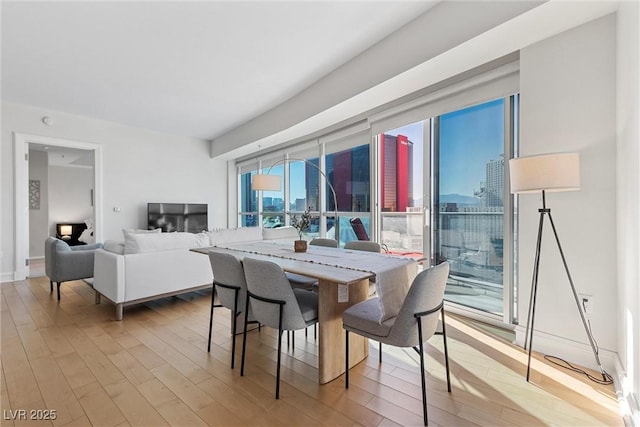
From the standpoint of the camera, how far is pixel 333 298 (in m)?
2.07

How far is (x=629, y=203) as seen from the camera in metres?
1.76

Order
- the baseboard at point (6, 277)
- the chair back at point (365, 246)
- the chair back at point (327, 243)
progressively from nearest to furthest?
the chair back at point (365, 246) < the chair back at point (327, 243) < the baseboard at point (6, 277)

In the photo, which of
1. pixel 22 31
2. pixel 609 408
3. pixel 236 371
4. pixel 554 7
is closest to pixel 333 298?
pixel 236 371

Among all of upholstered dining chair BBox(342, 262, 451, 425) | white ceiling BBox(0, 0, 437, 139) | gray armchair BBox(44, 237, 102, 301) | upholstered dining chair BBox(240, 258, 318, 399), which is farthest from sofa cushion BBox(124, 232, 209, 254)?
upholstered dining chair BBox(342, 262, 451, 425)

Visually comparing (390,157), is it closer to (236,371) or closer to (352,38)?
(352,38)

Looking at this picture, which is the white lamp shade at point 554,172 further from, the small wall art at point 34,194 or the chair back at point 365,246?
the small wall art at point 34,194

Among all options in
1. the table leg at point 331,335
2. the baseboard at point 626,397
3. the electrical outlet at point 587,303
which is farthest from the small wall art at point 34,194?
the baseboard at point 626,397

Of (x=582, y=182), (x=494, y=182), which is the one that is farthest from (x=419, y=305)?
(x=494, y=182)

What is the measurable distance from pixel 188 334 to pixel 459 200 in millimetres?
3111

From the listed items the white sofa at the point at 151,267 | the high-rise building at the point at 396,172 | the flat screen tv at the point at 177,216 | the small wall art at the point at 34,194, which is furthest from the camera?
the small wall art at the point at 34,194

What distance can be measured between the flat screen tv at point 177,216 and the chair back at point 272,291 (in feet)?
16.9

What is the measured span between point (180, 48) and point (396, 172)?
9.76 feet

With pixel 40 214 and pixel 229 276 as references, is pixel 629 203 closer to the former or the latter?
pixel 229 276

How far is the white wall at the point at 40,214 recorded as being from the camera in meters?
6.68
